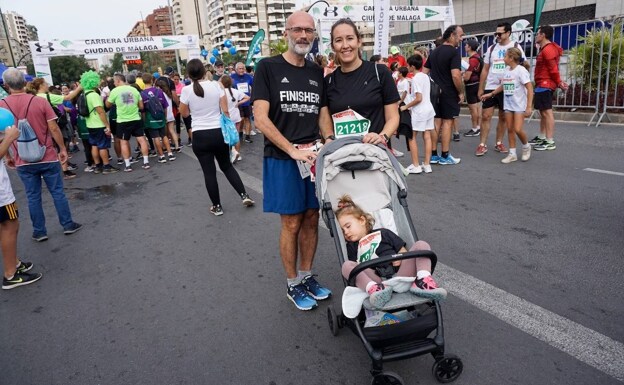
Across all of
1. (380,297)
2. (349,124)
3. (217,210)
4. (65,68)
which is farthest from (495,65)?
(65,68)

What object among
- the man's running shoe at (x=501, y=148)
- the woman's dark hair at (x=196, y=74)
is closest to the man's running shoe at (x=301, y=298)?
the woman's dark hair at (x=196, y=74)

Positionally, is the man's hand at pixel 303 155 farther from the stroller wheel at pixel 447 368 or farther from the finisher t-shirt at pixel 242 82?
the finisher t-shirt at pixel 242 82

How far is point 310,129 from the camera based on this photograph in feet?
10.3

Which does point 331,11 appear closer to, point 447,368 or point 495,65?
point 495,65

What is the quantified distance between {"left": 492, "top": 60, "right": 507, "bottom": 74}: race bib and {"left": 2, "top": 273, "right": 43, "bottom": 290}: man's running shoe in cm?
779

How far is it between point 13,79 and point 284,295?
409cm

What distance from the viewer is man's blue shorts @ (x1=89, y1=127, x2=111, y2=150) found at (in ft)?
28.3

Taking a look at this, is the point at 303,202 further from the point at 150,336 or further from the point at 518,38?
the point at 518,38

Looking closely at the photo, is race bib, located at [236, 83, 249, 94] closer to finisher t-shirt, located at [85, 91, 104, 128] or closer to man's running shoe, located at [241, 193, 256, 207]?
finisher t-shirt, located at [85, 91, 104, 128]

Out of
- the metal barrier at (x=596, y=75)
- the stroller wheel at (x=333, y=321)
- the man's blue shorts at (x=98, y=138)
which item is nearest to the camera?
the stroller wheel at (x=333, y=321)

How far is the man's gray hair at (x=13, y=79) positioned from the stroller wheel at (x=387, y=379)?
16.8ft

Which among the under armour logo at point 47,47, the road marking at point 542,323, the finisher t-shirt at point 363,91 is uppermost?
the under armour logo at point 47,47

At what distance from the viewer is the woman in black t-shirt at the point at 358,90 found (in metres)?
3.07

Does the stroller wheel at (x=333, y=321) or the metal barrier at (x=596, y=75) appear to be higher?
the metal barrier at (x=596, y=75)
